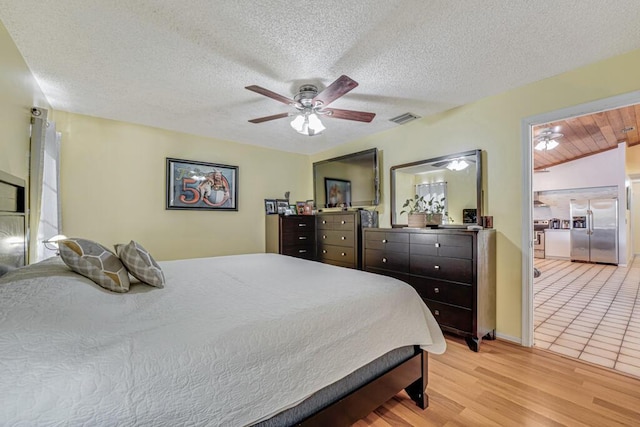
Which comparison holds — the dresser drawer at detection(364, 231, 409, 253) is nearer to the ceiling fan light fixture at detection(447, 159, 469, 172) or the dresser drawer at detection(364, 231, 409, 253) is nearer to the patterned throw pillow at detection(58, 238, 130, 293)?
the ceiling fan light fixture at detection(447, 159, 469, 172)

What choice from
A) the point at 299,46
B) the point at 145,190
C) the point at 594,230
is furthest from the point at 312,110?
the point at 594,230

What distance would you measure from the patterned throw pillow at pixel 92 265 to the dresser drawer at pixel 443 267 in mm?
2500

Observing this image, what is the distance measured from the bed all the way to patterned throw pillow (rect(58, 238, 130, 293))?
0.06 m

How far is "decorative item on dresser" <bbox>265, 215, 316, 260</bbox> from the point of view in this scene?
13.6ft

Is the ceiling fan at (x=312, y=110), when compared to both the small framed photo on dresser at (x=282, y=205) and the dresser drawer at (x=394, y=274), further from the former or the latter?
the small framed photo on dresser at (x=282, y=205)

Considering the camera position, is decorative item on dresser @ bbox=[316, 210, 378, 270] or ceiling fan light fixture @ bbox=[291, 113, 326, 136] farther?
decorative item on dresser @ bbox=[316, 210, 378, 270]

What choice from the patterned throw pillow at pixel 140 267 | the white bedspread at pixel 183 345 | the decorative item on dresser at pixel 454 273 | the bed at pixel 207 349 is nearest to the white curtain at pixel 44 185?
the bed at pixel 207 349

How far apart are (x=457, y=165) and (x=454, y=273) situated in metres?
1.23

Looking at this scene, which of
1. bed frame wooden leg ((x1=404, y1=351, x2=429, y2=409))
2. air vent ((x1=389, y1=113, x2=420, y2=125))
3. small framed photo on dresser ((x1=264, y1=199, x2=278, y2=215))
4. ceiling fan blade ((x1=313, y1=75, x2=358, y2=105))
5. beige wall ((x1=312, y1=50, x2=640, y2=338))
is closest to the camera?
bed frame wooden leg ((x1=404, y1=351, x2=429, y2=409))

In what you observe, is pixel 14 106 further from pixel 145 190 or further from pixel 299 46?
pixel 299 46

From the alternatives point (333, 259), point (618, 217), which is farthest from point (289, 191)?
point (618, 217)

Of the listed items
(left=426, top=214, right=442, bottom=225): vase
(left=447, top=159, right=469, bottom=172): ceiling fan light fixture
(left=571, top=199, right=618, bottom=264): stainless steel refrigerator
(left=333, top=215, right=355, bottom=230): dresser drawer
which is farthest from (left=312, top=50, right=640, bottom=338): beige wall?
(left=571, top=199, right=618, bottom=264): stainless steel refrigerator

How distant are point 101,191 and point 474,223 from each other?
4.19 meters

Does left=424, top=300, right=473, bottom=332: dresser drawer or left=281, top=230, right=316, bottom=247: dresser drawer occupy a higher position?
left=281, top=230, right=316, bottom=247: dresser drawer
